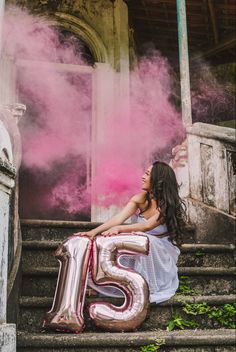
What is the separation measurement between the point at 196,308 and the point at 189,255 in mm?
927

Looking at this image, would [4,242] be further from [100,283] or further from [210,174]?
[210,174]

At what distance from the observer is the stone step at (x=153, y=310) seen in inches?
161

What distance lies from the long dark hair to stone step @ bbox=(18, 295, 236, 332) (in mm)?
588

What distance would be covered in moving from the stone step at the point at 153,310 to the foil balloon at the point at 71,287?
0.87 feet

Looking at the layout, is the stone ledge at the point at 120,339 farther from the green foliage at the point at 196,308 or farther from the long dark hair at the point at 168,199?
the long dark hair at the point at 168,199

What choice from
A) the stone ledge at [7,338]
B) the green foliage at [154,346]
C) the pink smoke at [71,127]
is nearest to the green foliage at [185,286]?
the green foliage at [154,346]

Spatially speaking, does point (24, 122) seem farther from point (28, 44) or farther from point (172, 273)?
point (172, 273)

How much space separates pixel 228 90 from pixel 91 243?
7418mm

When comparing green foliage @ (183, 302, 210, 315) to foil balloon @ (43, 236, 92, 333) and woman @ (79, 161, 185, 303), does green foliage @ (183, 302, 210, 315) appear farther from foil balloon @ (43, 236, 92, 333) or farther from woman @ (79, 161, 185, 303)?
foil balloon @ (43, 236, 92, 333)

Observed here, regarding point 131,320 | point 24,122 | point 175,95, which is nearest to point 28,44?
point 24,122

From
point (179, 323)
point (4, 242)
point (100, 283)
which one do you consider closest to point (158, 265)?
point (179, 323)

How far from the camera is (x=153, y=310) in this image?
14.0 feet

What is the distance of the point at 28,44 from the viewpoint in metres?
8.11

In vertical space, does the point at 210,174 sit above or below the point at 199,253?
above
